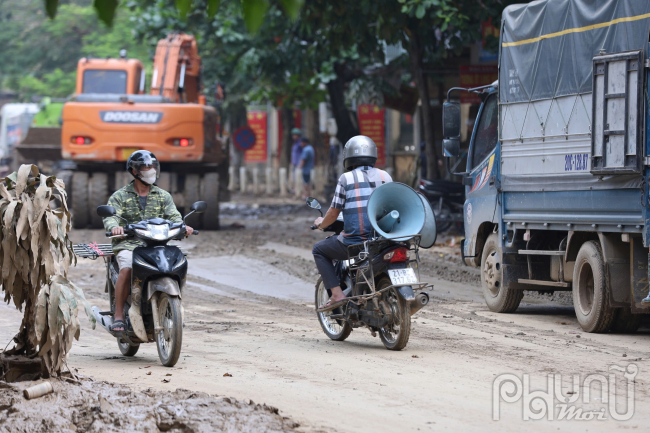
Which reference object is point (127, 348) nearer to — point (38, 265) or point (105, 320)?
point (105, 320)

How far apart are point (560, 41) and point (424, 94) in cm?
1080

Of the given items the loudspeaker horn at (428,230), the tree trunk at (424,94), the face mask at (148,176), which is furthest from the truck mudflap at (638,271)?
the tree trunk at (424,94)

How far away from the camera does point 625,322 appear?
30.7 ft

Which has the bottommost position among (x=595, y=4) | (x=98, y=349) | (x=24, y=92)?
(x=98, y=349)

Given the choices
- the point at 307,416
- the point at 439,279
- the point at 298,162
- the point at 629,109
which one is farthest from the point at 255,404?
the point at 298,162

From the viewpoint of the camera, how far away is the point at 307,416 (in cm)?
566

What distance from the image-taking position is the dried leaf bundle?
617 centimetres

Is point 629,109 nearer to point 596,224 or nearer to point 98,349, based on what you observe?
point 596,224

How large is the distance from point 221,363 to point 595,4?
474 cm

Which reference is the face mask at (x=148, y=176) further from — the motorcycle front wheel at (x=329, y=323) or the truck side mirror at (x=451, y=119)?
the truck side mirror at (x=451, y=119)

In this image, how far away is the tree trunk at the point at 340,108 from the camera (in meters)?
26.1

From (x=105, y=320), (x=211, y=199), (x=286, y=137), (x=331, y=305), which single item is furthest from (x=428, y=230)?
(x=286, y=137)

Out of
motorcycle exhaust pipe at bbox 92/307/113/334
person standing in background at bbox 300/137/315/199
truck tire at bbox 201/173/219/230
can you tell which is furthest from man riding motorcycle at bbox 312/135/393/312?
person standing in background at bbox 300/137/315/199

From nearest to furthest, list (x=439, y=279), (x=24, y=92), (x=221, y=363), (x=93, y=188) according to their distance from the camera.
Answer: (x=221, y=363)
(x=439, y=279)
(x=93, y=188)
(x=24, y=92)
